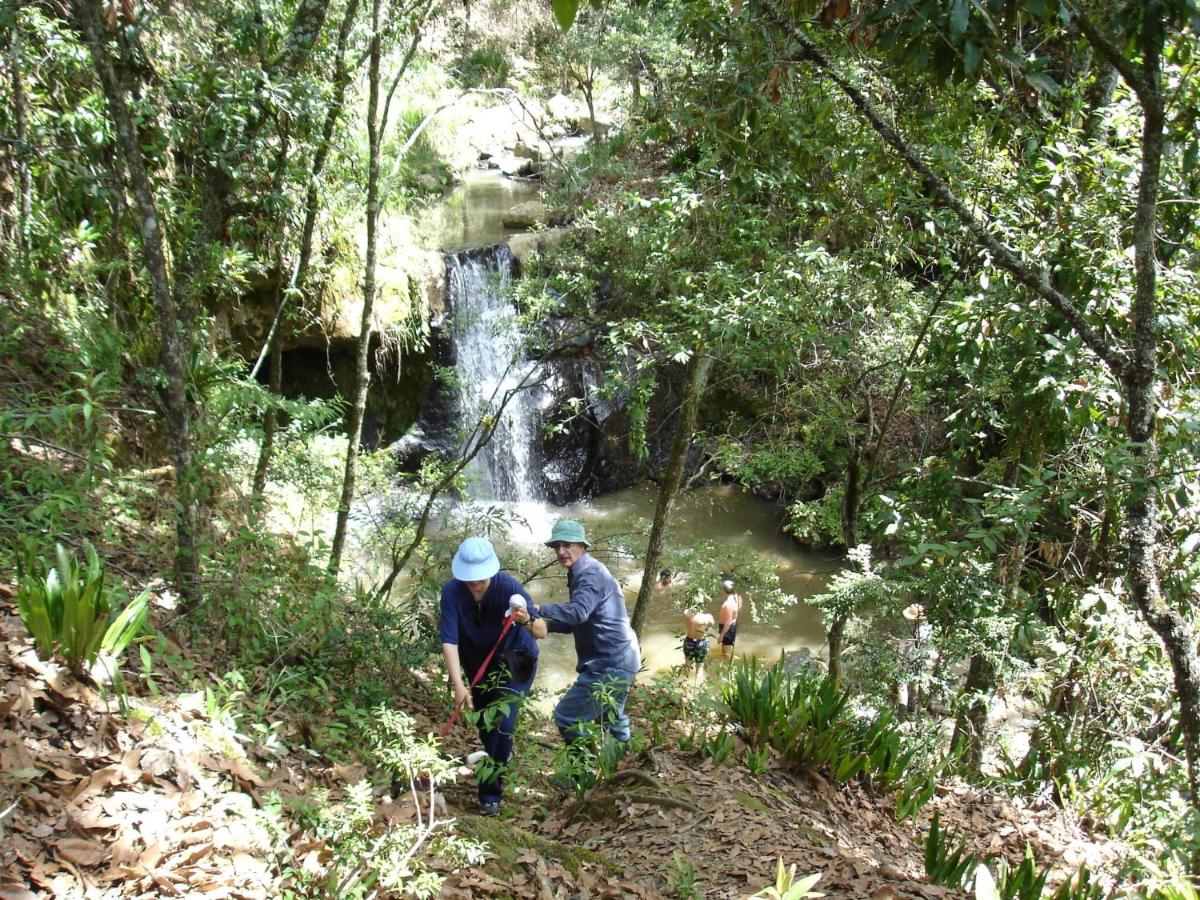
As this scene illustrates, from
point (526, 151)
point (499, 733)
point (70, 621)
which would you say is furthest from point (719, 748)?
point (526, 151)

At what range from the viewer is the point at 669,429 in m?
15.3

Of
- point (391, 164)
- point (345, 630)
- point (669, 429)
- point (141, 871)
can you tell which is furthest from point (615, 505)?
point (141, 871)

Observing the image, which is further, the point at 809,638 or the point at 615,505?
the point at 615,505

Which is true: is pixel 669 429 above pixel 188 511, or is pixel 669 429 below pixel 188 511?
below

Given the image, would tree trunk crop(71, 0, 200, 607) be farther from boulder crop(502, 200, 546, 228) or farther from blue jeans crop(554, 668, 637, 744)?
boulder crop(502, 200, 546, 228)

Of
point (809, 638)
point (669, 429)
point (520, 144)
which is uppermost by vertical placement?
point (520, 144)

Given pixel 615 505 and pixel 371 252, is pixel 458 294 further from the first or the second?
pixel 371 252

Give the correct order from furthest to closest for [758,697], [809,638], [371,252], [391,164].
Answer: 1. [809,638]
2. [391,164]
3. [371,252]
4. [758,697]

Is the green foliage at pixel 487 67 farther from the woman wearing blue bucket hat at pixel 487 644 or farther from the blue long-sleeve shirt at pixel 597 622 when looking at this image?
the woman wearing blue bucket hat at pixel 487 644

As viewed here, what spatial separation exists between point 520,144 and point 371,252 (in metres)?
18.5

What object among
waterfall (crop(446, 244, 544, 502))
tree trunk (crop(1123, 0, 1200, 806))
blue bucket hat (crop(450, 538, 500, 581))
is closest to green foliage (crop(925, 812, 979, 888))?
tree trunk (crop(1123, 0, 1200, 806))

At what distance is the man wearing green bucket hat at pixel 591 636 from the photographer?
457 centimetres

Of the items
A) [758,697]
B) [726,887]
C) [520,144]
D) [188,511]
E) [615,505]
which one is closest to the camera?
[726,887]

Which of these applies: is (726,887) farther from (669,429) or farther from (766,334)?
(669,429)
